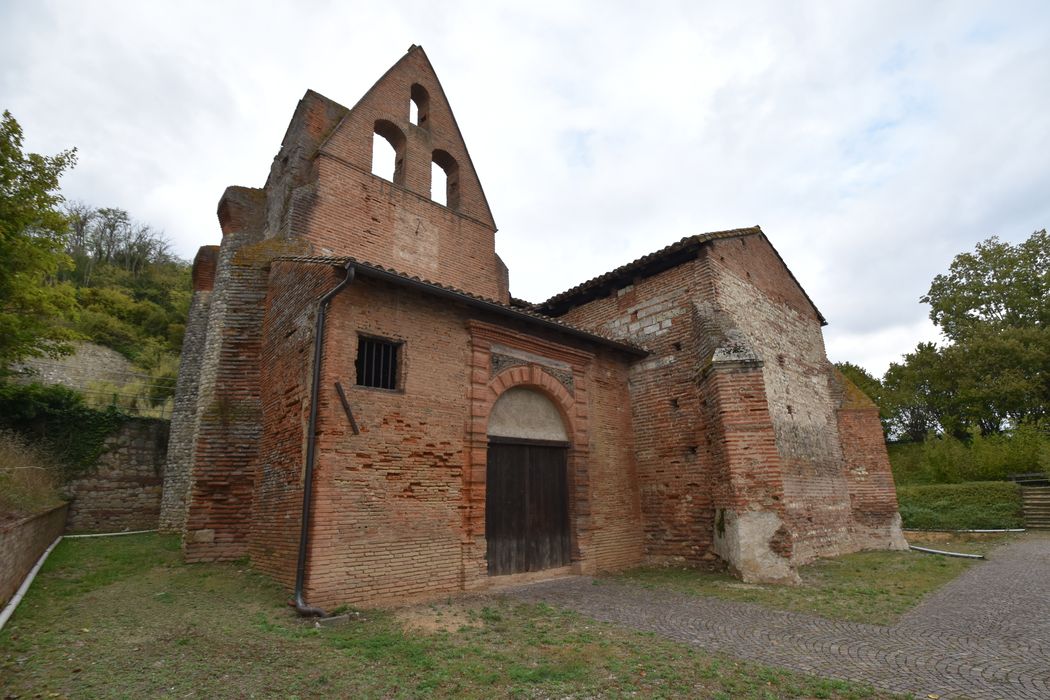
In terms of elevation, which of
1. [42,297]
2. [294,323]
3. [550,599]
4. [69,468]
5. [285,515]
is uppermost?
[42,297]

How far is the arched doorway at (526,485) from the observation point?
28.9ft

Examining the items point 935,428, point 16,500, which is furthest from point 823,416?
point 935,428

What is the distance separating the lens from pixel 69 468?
1398cm

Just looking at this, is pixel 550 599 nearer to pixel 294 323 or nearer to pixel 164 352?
pixel 294 323

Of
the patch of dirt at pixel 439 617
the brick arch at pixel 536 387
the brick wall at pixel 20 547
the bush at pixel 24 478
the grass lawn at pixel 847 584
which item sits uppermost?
the brick arch at pixel 536 387

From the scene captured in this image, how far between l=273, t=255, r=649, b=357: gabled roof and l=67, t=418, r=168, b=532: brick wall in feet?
32.0

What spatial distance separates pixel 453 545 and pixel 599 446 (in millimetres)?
3968

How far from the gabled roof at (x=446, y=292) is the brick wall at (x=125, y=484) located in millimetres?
9756

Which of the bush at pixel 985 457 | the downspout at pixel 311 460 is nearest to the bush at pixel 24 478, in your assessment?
the downspout at pixel 311 460

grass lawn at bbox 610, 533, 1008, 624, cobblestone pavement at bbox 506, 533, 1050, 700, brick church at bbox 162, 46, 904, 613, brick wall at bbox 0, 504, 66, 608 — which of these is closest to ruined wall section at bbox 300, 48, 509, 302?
brick church at bbox 162, 46, 904, 613

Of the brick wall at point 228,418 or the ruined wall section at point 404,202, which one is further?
the ruined wall section at point 404,202

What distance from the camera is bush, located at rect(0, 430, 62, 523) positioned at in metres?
8.33

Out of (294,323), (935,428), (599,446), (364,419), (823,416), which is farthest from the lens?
(935,428)

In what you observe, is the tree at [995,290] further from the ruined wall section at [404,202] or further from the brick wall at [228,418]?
the brick wall at [228,418]
